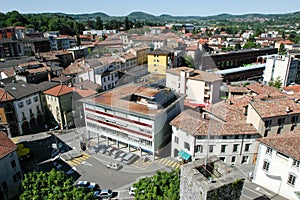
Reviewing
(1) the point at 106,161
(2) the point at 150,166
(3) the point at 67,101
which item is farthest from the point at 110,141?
(3) the point at 67,101

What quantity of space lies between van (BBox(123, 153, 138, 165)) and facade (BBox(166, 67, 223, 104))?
1023 centimetres


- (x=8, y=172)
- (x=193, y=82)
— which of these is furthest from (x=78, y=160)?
(x=193, y=82)

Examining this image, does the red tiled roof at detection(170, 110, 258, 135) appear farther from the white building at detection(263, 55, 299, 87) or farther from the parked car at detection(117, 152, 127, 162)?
the white building at detection(263, 55, 299, 87)

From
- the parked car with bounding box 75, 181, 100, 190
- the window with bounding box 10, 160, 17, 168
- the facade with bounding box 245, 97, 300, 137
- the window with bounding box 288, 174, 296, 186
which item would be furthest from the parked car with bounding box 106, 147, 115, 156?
the window with bounding box 288, 174, 296, 186

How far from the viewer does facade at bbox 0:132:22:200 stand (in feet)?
63.3

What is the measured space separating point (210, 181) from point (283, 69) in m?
52.1

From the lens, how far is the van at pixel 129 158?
1018 inches

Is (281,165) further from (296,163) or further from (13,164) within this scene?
(13,164)

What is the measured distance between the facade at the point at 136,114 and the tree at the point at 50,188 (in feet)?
31.5

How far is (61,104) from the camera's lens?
107ft

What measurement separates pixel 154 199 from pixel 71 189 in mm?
5892

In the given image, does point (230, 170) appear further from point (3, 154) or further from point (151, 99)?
point (3, 154)

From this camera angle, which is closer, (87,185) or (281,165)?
(281,165)

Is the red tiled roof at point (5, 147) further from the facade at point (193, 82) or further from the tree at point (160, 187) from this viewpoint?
the facade at point (193, 82)
